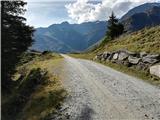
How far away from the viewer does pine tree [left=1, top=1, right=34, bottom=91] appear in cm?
3506

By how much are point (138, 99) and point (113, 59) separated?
77.2ft

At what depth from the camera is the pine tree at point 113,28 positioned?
9194cm

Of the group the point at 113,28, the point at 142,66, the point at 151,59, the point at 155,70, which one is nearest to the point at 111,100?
the point at 155,70

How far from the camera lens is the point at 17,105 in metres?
27.8

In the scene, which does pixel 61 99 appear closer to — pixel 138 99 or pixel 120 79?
pixel 138 99

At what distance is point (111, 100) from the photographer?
20672 millimetres

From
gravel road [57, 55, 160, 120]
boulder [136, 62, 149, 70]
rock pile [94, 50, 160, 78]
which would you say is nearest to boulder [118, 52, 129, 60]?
rock pile [94, 50, 160, 78]

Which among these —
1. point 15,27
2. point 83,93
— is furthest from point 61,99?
point 15,27

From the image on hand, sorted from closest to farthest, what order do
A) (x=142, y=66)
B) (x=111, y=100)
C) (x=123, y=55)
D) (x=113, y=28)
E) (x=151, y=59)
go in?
1. (x=111, y=100)
2. (x=151, y=59)
3. (x=142, y=66)
4. (x=123, y=55)
5. (x=113, y=28)

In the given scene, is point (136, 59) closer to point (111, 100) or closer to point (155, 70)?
point (155, 70)

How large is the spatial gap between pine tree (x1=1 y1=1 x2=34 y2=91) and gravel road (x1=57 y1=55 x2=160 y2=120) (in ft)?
29.9

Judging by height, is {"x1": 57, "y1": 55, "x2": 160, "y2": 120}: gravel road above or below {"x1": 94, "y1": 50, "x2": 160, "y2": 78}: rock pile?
below

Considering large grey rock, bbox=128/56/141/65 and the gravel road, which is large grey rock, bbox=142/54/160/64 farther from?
the gravel road

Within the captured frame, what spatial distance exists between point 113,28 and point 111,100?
74301 millimetres
